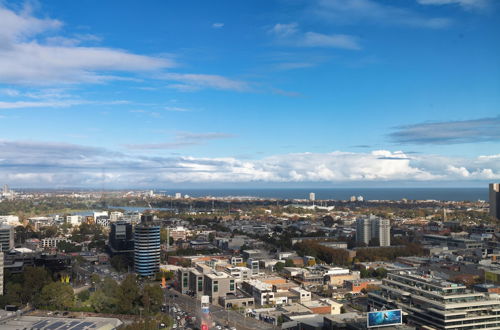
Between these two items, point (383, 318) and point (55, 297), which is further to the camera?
point (55, 297)

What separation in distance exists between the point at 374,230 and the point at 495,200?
753 inches

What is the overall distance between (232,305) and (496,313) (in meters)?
7.64

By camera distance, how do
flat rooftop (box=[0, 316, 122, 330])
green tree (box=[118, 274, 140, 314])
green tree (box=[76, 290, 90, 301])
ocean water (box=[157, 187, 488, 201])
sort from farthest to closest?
ocean water (box=[157, 187, 488, 201]) < green tree (box=[76, 290, 90, 301]) < green tree (box=[118, 274, 140, 314]) < flat rooftop (box=[0, 316, 122, 330])

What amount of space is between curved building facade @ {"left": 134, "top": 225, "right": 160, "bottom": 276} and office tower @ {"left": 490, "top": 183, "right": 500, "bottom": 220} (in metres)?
32.6

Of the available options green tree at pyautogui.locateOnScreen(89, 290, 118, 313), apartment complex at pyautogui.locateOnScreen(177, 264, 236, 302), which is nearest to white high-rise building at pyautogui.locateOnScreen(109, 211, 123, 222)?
apartment complex at pyautogui.locateOnScreen(177, 264, 236, 302)

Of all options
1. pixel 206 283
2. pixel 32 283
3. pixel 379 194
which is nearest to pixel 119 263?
pixel 32 283

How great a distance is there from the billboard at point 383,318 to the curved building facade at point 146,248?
11.8 m

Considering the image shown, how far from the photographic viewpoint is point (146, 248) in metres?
19.7

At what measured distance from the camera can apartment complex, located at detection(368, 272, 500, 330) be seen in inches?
424

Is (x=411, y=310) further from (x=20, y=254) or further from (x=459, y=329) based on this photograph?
(x=20, y=254)

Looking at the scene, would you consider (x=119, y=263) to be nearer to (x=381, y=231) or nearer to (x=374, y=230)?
(x=374, y=230)

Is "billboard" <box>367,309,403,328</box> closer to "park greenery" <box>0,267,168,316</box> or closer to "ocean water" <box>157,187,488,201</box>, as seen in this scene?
"park greenery" <box>0,267,168,316</box>

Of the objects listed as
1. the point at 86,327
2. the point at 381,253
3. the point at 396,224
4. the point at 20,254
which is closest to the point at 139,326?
the point at 86,327

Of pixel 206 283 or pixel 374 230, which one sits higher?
pixel 374 230
